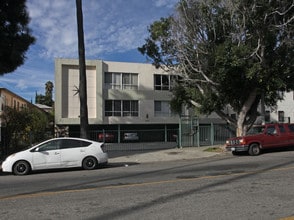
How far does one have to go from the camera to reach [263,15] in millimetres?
21422

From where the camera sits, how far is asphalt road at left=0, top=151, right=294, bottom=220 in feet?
24.2

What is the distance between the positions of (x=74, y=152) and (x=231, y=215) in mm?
10282

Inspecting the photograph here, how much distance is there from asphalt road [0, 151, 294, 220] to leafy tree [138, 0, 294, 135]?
1076cm

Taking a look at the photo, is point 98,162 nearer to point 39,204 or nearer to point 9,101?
point 39,204

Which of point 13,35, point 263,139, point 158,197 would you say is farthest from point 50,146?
point 263,139

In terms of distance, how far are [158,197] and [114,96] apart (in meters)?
39.4

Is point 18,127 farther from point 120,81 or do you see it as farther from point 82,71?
point 120,81

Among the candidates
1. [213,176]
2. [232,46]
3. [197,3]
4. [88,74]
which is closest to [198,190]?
[213,176]

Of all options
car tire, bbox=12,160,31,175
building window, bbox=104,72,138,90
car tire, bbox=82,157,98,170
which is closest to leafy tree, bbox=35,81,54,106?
building window, bbox=104,72,138,90

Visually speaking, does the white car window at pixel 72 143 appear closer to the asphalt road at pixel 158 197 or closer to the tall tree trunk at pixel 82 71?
the tall tree trunk at pixel 82 71

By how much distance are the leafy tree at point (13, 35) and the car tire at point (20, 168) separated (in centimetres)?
540

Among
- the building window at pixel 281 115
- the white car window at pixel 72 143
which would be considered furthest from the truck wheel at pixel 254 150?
the building window at pixel 281 115

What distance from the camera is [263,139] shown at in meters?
21.5

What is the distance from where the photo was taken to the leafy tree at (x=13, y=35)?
62.3 ft
